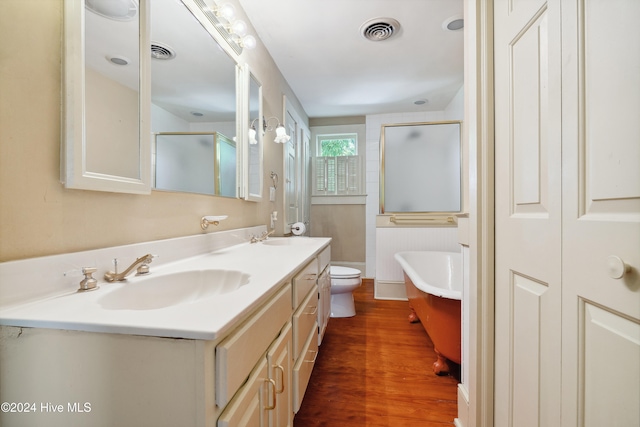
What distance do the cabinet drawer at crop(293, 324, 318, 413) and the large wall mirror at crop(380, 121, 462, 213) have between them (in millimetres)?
2212

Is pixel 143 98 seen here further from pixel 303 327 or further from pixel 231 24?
pixel 303 327

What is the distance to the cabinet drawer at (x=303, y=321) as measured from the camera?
1083 mm

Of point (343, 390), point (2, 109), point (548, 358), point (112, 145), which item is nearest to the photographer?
point (2, 109)

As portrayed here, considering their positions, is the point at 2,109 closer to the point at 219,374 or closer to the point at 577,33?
the point at 219,374

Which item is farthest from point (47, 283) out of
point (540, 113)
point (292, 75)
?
point (292, 75)

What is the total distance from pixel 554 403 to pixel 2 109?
1.49m

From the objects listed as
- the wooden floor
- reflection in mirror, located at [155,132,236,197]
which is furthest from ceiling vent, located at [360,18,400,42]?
the wooden floor

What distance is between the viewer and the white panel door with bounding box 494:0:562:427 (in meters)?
0.67

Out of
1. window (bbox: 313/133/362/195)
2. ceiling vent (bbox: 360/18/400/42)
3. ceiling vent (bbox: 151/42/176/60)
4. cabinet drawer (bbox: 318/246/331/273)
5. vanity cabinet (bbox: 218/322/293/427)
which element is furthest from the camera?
window (bbox: 313/133/362/195)

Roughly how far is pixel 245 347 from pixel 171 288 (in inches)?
17.8

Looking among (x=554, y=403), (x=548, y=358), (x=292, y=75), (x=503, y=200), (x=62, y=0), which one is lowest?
(x=554, y=403)

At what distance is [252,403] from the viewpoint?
0.66 m

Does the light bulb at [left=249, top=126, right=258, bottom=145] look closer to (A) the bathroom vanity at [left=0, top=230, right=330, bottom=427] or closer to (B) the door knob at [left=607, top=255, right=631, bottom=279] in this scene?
(A) the bathroom vanity at [left=0, top=230, right=330, bottom=427]

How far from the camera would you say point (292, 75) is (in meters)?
2.80
